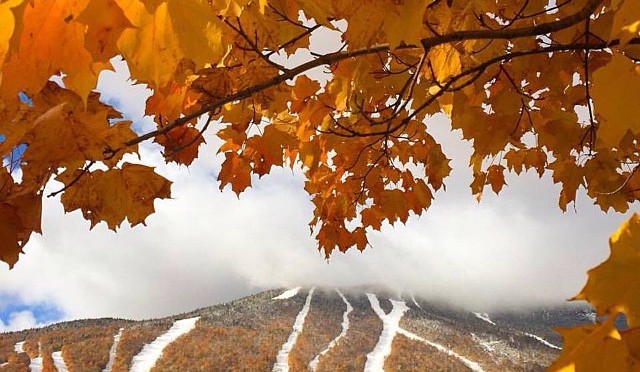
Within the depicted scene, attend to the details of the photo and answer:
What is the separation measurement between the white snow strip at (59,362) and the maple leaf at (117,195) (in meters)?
25.5

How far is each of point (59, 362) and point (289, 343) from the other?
1444 cm

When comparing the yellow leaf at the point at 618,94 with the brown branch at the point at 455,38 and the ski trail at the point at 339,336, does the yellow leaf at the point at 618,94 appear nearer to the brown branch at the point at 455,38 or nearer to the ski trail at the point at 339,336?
the brown branch at the point at 455,38

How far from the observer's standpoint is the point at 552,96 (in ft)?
8.77

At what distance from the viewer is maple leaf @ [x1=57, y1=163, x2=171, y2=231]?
1426mm

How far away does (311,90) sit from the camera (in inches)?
98.7

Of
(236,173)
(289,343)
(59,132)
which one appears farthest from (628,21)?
(289,343)

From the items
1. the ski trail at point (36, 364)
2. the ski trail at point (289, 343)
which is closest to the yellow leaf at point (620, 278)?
the ski trail at point (36, 364)

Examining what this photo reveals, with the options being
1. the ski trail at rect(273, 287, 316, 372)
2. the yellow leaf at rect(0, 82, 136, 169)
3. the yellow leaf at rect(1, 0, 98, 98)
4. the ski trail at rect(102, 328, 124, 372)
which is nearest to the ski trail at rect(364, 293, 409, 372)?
the ski trail at rect(273, 287, 316, 372)

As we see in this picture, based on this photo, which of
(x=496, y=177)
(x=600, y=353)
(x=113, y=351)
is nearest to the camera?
(x=600, y=353)

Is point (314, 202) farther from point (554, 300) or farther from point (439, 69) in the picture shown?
point (554, 300)

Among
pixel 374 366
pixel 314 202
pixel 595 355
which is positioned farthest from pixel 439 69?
pixel 374 366

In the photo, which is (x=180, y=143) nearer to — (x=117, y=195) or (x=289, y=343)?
(x=117, y=195)

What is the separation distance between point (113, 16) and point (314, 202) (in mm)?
2957

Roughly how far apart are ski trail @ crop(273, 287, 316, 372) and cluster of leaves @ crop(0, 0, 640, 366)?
84.6ft
